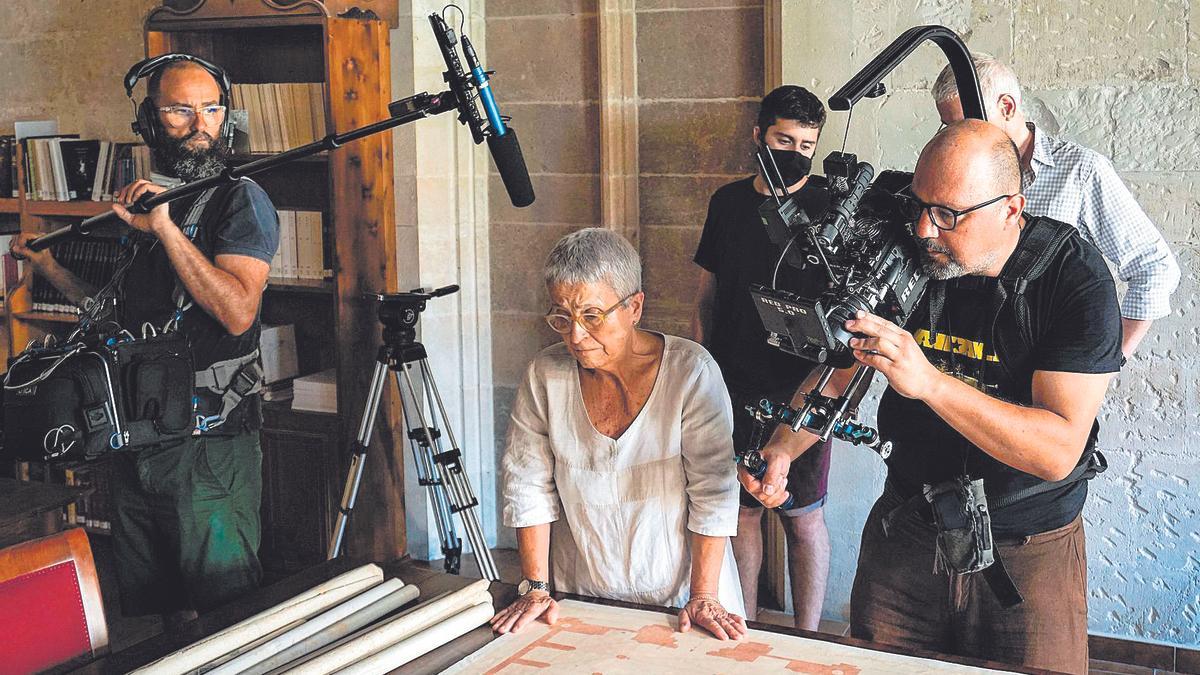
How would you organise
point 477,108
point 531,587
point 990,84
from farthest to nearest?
point 990,84 → point 477,108 → point 531,587

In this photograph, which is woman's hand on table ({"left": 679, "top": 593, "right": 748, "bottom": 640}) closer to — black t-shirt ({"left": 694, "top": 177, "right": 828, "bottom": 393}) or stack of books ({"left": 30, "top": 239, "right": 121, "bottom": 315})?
black t-shirt ({"left": 694, "top": 177, "right": 828, "bottom": 393})

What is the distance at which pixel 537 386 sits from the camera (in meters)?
2.40

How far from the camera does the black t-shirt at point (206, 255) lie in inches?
112

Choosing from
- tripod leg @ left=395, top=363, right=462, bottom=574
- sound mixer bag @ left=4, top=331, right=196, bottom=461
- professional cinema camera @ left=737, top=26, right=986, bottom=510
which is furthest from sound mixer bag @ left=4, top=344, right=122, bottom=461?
professional cinema camera @ left=737, top=26, right=986, bottom=510

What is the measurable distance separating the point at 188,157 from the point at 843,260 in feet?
5.86

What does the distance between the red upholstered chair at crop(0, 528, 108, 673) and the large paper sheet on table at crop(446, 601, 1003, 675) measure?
Answer: 2.42 feet

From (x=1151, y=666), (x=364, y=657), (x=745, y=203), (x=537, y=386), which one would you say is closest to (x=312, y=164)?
(x=745, y=203)

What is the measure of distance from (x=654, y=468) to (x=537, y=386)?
29 cm

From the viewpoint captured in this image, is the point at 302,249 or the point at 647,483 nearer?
the point at 647,483

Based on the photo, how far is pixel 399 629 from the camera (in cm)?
192

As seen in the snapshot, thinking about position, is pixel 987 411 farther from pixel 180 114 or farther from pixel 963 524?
pixel 180 114

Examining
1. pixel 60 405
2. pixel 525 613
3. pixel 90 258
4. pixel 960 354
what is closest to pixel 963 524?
pixel 960 354

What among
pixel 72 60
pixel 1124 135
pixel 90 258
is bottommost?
pixel 90 258

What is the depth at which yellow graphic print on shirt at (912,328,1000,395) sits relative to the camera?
6.73 ft
